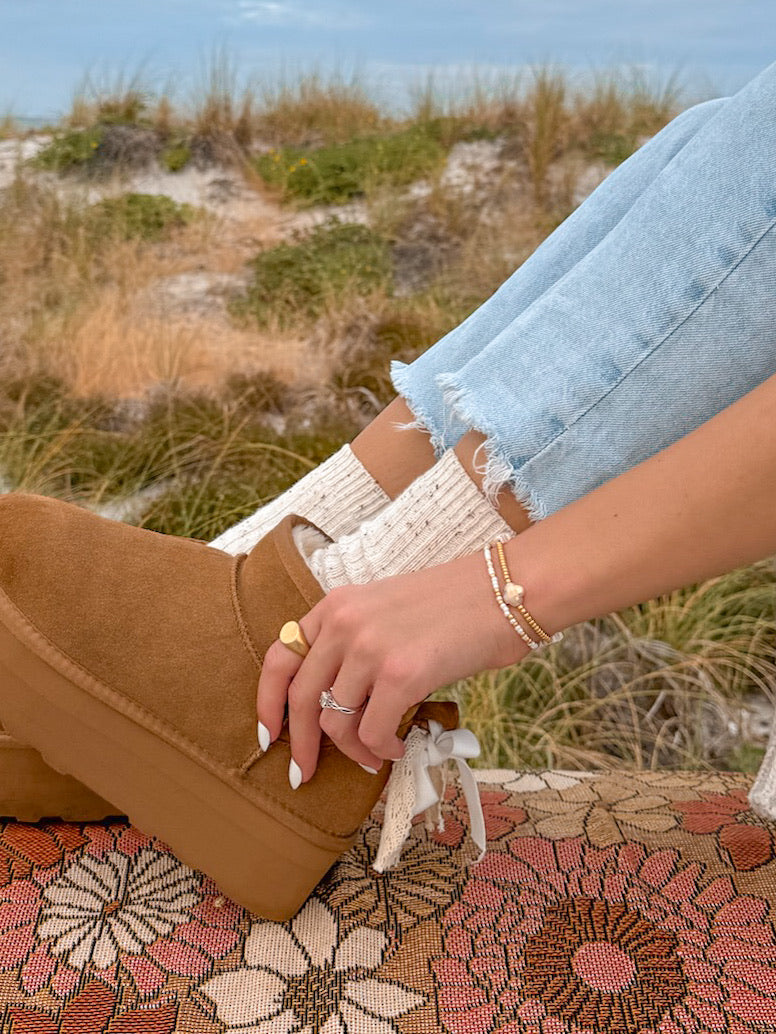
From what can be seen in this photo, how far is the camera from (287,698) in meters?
0.75

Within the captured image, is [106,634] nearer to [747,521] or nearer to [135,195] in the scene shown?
[747,521]

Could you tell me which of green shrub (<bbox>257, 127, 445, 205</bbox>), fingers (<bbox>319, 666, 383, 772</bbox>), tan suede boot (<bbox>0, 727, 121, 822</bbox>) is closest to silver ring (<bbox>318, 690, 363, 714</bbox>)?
fingers (<bbox>319, 666, 383, 772</bbox>)

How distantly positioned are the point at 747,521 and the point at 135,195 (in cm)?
433

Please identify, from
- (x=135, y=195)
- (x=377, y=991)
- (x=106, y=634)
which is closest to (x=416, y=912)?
(x=377, y=991)

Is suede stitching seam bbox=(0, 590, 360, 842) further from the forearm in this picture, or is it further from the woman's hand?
the forearm

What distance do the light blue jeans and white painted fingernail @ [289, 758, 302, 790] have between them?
265 mm

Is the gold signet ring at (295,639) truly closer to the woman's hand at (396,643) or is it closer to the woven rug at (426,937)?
the woman's hand at (396,643)

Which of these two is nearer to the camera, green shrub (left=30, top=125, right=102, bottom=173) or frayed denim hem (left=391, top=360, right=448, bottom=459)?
frayed denim hem (left=391, top=360, right=448, bottom=459)

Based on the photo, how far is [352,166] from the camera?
462cm

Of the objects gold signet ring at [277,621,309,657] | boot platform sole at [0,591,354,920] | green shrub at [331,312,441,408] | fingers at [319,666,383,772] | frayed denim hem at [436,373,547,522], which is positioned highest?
frayed denim hem at [436,373,547,522]

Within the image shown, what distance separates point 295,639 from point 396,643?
0.33ft

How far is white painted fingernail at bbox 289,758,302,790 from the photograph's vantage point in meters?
0.76

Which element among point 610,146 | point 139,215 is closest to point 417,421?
point 139,215

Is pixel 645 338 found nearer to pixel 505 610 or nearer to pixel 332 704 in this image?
pixel 505 610
